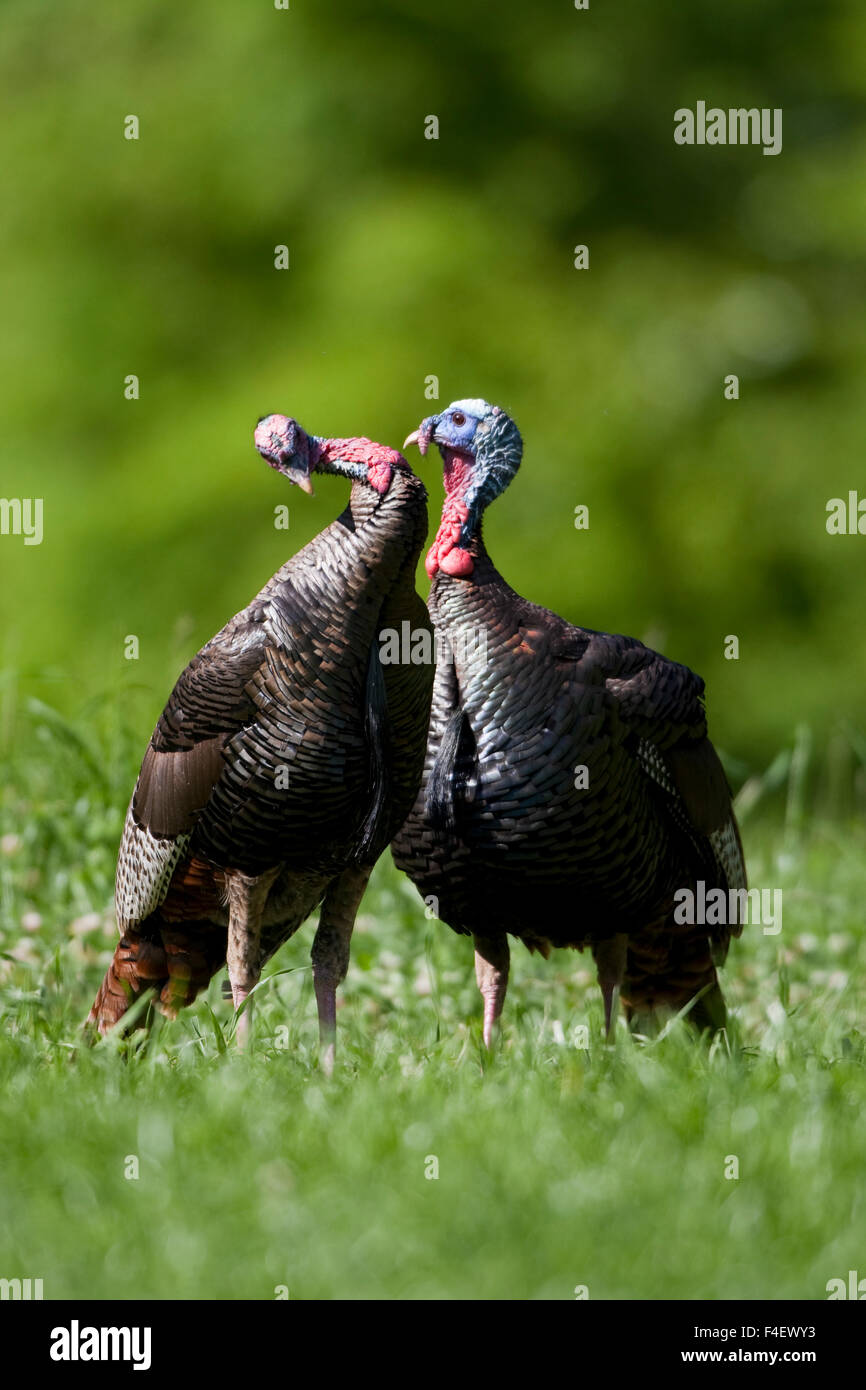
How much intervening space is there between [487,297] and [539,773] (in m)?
4.90

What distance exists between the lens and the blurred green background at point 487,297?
852cm

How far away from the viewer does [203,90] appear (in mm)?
8969

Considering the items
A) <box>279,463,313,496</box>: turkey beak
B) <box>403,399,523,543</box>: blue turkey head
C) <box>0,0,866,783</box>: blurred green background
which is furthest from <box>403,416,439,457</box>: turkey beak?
<box>0,0,866,783</box>: blurred green background

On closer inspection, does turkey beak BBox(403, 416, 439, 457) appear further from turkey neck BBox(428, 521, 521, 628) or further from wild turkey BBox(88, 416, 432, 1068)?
wild turkey BBox(88, 416, 432, 1068)

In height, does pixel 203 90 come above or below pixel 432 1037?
above

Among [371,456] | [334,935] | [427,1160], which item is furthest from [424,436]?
[427,1160]

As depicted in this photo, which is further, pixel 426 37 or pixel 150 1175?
pixel 426 37

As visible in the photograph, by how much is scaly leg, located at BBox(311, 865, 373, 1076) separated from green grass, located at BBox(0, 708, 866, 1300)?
0.49ft

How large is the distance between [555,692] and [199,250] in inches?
216

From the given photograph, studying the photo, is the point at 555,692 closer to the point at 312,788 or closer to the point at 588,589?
the point at 312,788

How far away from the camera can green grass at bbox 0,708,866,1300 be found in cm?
283

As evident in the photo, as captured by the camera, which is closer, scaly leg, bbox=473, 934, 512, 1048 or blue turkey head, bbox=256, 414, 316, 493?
blue turkey head, bbox=256, 414, 316, 493

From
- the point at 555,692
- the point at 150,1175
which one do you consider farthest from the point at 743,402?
the point at 150,1175

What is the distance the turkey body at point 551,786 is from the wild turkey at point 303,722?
29 cm
